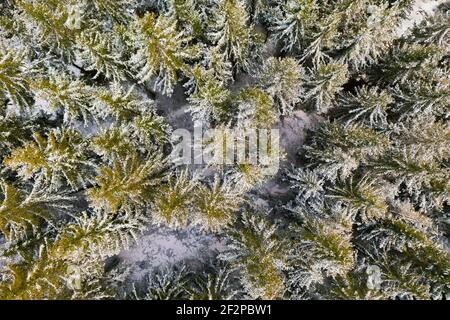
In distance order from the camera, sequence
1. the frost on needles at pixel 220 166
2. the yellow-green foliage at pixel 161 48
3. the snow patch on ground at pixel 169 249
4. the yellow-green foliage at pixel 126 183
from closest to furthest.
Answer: the yellow-green foliage at pixel 161 48 → the yellow-green foliage at pixel 126 183 → the frost on needles at pixel 220 166 → the snow patch on ground at pixel 169 249

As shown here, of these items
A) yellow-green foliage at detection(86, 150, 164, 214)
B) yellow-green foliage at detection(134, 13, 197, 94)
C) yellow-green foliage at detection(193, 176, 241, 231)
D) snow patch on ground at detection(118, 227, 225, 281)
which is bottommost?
snow patch on ground at detection(118, 227, 225, 281)

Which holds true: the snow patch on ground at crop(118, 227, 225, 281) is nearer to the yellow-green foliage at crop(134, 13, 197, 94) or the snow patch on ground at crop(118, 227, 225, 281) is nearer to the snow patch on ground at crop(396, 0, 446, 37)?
the yellow-green foliage at crop(134, 13, 197, 94)

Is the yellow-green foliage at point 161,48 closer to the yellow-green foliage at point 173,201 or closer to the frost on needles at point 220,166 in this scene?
the frost on needles at point 220,166

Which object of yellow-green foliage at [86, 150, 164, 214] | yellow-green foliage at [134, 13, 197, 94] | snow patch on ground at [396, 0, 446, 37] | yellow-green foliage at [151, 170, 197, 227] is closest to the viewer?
yellow-green foliage at [134, 13, 197, 94]

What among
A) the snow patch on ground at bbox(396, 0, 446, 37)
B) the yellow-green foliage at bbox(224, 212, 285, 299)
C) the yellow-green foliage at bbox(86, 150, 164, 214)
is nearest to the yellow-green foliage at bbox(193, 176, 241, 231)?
the yellow-green foliage at bbox(224, 212, 285, 299)

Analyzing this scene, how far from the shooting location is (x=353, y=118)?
25.9 ft

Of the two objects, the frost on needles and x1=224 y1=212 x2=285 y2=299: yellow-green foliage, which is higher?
the frost on needles

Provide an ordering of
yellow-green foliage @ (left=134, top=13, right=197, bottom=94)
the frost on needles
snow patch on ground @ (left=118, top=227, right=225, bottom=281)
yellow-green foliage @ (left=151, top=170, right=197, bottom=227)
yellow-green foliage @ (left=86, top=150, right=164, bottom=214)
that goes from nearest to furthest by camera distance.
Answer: yellow-green foliage @ (left=134, top=13, right=197, bottom=94)
yellow-green foliage @ (left=86, top=150, right=164, bottom=214)
the frost on needles
yellow-green foliage @ (left=151, top=170, right=197, bottom=227)
snow patch on ground @ (left=118, top=227, right=225, bottom=281)

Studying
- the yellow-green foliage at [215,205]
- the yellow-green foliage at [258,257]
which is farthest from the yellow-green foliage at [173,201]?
the yellow-green foliage at [258,257]

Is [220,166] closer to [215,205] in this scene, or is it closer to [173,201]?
[215,205]

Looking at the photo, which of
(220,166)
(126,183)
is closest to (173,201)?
(126,183)

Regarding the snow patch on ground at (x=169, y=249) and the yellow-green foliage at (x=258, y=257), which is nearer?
the yellow-green foliage at (x=258, y=257)

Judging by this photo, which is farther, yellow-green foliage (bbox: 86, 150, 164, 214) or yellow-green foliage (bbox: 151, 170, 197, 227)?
yellow-green foliage (bbox: 151, 170, 197, 227)
